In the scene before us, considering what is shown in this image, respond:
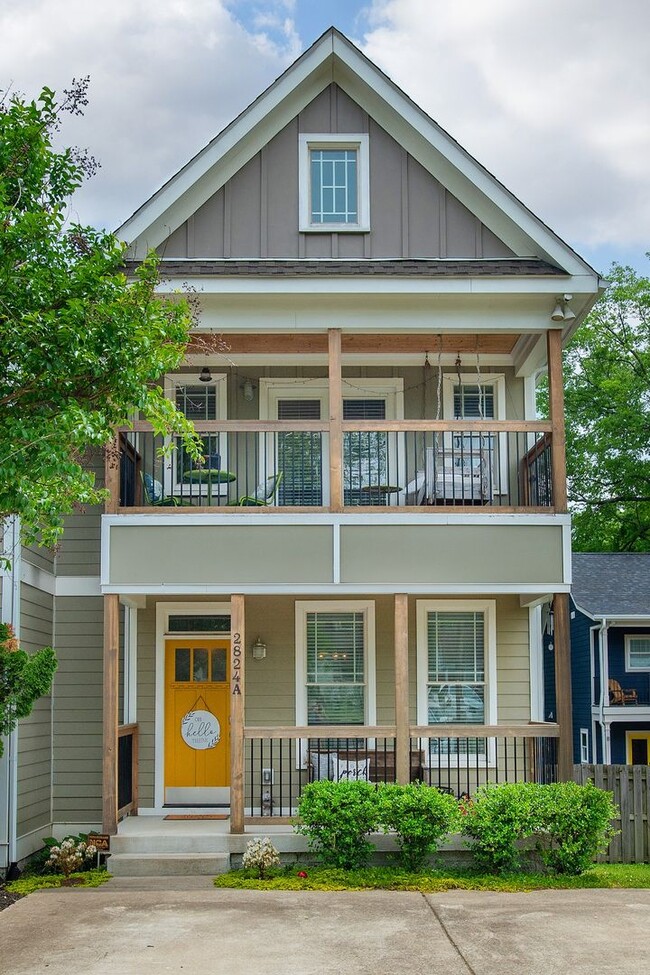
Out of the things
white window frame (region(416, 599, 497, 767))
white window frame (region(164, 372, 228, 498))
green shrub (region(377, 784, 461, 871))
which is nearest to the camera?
green shrub (region(377, 784, 461, 871))

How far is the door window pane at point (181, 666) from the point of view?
13.6m

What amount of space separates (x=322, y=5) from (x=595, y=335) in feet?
59.3

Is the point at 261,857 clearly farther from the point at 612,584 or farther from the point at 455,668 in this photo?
the point at 612,584

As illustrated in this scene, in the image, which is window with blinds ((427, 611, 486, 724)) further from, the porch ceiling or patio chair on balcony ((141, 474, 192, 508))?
patio chair on balcony ((141, 474, 192, 508))

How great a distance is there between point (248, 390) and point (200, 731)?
13.9 feet

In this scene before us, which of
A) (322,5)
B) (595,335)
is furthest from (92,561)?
(595,335)

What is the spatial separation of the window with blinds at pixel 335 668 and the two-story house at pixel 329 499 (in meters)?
0.04

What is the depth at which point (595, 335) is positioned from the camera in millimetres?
29719

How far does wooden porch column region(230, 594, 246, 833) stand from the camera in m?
11.4

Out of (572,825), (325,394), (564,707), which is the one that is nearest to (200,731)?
(325,394)

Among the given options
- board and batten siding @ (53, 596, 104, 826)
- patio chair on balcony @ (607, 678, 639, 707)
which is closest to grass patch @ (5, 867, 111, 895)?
board and batten siding @ (53, 596, 104, 826)

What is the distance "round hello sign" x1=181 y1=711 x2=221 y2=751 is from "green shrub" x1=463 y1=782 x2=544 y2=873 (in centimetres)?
371

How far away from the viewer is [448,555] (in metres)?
11.9

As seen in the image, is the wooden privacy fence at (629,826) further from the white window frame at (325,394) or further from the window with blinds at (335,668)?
the white window frame at (325,394)
